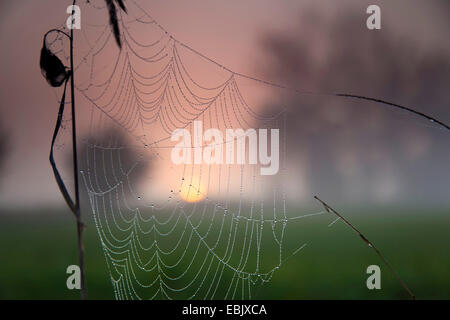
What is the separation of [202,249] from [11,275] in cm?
1268

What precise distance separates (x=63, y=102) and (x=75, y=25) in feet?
3.70

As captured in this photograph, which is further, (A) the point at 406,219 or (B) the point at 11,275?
(A) the point at 406,219

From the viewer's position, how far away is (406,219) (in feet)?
142

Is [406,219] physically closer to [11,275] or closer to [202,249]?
[202,249]

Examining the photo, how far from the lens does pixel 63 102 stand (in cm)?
440

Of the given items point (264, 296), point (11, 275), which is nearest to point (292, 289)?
point (264, 296)

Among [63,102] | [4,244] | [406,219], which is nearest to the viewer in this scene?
[63,102]
